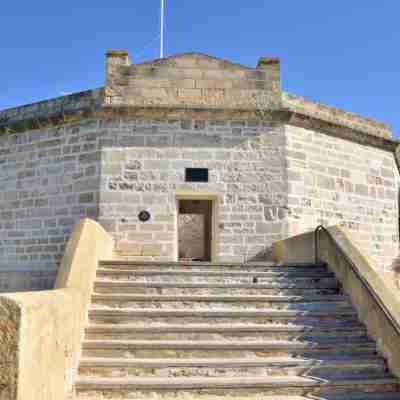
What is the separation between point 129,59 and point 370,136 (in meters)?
5.45

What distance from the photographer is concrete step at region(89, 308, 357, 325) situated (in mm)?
5242

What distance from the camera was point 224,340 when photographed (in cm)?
509

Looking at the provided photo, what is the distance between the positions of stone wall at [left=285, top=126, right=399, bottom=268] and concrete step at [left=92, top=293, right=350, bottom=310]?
9.33 feet

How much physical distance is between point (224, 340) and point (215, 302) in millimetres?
705

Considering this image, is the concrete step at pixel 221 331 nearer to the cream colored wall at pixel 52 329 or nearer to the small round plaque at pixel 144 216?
the cream colored wall at pixel 52 329

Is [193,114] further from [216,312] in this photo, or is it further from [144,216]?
[216,312]

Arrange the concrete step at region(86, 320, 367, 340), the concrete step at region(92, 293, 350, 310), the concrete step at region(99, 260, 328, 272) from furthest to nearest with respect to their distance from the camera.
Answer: the concrete step at region(99, 260, 328, 272) < the concrete step at region(92, 293, 350, 310) < the concrete step at region(86, 320, 367, 340)

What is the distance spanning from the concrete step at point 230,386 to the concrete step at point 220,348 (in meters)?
0.38

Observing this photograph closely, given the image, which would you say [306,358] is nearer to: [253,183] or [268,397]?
[268,397]

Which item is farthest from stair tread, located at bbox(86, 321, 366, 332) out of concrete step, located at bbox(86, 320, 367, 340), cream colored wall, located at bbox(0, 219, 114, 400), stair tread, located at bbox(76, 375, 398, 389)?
stair tread, located at bbox(76, 375, 398, 389)

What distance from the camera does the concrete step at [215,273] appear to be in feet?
20.4

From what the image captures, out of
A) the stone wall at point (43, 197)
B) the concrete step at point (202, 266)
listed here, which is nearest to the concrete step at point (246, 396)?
the concrete step at point (202, 266)

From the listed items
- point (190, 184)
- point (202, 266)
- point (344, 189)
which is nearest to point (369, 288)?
point (202, 266)

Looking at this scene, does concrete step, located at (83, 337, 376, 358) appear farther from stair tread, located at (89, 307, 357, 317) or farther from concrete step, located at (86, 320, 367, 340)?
stair tread, located at (89, 307, 357, 317)
